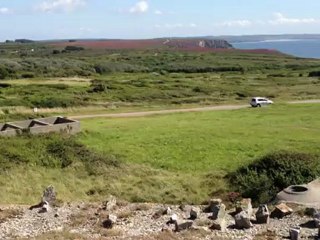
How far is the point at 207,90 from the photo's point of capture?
62156 mm

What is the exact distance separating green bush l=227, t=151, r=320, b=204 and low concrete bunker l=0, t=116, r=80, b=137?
1316 cm

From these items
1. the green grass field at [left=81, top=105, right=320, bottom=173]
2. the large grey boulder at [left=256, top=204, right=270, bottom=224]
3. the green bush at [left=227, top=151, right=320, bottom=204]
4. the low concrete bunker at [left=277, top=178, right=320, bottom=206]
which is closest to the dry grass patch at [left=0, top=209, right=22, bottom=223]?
the large grey boulder at [left=256, top=204, right=270, bottom=224]

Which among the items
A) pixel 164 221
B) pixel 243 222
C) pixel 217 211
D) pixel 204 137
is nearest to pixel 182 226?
pixel 164 221

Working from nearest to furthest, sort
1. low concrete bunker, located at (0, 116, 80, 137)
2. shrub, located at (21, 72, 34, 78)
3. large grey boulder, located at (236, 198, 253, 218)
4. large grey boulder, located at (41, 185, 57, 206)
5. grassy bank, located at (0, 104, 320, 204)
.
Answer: large grey boulder, located at (236, 198, 253, 218) → large grey boulder, located at (41, 185, 57, 206) → grassy bank, located at (0, 104, 320, 204) → low concrete bunker, located at (0, 116, 80, 137) → shrub, located at (21, 72, 34, 78)

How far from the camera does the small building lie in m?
31.7

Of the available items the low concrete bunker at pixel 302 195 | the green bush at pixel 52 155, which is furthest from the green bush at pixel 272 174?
the green bush at pixel 52 155

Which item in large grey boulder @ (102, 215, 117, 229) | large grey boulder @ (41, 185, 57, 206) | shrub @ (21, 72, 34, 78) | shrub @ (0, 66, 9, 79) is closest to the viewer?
large grey boulder @ (102, 215, 117, 229)

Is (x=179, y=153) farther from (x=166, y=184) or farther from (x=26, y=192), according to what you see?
(x=26, y=192)

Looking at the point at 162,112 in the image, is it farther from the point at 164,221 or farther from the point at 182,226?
the point at 182,226

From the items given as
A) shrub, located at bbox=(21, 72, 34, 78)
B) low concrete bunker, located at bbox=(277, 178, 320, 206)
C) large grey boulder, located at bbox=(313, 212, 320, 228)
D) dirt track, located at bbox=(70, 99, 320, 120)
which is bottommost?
dirt track, located at bbox=(70, 99, 320, 120)

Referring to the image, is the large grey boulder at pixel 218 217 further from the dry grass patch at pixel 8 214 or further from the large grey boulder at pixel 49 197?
the dry grass patch at pixel 8 214

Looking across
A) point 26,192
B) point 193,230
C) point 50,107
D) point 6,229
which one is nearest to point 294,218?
point 193,230

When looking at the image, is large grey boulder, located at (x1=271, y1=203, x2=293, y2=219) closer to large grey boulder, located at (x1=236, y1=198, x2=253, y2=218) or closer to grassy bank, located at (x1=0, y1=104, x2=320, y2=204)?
large grey boulder, located at (x1=236, y1=198, x2=253, y2=218)

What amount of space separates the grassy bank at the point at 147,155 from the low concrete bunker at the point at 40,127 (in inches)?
34.2
